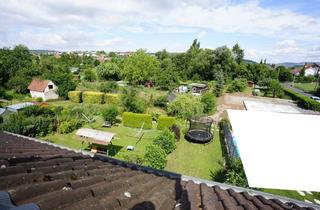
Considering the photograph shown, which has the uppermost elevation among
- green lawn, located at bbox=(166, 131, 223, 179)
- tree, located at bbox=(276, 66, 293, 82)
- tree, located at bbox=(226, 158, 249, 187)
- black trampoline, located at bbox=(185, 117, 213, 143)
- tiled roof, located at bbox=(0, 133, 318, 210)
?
tree, located at bbox=(276, 66, 293, 82)

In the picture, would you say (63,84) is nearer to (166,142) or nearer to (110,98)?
(110,98)

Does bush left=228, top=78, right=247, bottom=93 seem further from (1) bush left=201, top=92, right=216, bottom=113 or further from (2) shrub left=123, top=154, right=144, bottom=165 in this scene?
(2) shrub left=123, top=154, right=144, bottom=165

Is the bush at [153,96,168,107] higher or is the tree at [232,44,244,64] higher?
the tree at [232,44,244,64]

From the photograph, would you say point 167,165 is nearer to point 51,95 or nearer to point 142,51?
point 51,95

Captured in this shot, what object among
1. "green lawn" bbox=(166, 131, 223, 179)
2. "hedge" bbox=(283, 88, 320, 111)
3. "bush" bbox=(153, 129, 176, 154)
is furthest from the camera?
"hedge" bbox=(283, 88, 320, 111)

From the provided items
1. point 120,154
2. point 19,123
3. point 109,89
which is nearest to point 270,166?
point 120,154

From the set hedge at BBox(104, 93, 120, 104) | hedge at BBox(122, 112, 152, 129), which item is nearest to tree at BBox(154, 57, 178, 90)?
hedge at BBox(104, 93, 120, 104)

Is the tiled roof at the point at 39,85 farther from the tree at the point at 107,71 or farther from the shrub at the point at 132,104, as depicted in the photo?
the tree at the point at 107,71

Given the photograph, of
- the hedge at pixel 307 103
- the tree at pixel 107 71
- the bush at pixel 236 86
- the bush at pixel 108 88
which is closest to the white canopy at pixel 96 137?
the bush at pixel 108 88
